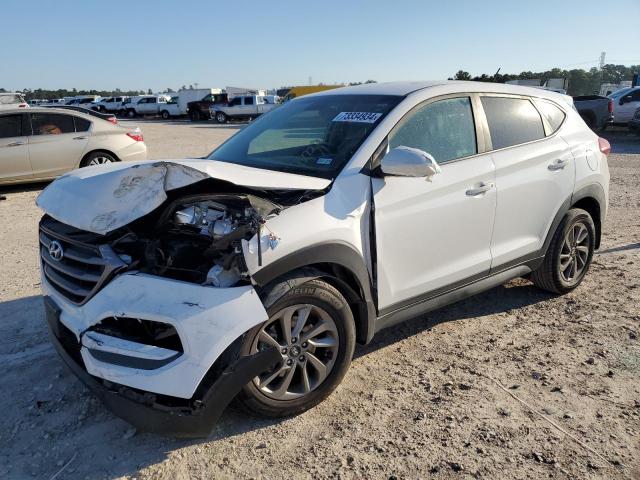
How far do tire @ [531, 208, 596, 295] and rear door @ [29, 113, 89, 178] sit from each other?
860 cm

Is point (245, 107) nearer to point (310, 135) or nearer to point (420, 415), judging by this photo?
point (310, 135)

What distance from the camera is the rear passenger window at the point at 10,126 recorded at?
31.0 feet

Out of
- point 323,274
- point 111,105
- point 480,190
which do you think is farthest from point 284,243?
point 111,105

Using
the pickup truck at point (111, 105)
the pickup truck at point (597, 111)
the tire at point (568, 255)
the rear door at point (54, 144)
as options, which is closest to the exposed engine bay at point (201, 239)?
the tire at point (568, 255)

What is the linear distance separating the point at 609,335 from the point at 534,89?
2.19m

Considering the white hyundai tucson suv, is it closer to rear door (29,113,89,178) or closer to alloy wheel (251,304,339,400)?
alloy wheel (251,304,339,400)

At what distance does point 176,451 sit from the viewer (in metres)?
2.77

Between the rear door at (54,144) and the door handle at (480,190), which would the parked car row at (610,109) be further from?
the door handle at (480,190)

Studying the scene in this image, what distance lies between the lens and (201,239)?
2.83 metres

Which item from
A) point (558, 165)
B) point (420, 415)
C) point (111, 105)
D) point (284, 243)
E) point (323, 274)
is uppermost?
point (111, 105)

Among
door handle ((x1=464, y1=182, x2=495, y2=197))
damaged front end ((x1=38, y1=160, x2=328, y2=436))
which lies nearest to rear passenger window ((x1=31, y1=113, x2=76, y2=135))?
damaged front end ((x1=38, y1=160, x2=328, y2=436))

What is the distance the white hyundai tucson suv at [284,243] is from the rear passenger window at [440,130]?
0.5 inches

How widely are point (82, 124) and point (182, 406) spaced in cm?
908

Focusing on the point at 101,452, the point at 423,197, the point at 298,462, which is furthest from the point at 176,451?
the point at 423,197
